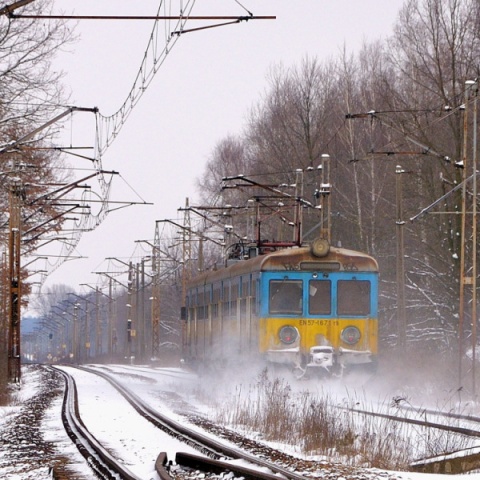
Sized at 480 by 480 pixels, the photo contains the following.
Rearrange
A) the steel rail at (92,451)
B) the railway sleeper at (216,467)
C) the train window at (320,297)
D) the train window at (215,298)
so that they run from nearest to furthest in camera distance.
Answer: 1. the railway sleeper at (216,467)
2. the steel rail at (92,451)
3. the train window at (320,297)
4. the train window at (215,298)

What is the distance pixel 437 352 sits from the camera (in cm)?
3238

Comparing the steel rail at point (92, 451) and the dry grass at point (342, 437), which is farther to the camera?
the dry grass at point (342, 437)

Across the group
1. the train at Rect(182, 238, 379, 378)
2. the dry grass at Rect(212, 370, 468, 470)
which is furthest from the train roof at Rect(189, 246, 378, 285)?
the dry grass at Rect(212, 370, 468, 470)

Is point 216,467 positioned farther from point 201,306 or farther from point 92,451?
point 201,306

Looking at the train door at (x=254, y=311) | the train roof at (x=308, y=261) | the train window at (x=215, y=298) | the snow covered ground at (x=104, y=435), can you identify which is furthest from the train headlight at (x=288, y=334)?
the train window at (x=215, y=298)

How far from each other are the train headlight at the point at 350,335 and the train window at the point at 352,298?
0.34m

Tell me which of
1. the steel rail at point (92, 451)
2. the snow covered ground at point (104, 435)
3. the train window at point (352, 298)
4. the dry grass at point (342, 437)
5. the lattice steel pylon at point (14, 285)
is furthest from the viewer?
the lattice steel pylon at point (14, 285)

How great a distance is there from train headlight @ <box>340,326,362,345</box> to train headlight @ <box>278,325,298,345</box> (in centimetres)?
98

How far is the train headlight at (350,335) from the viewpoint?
2191 cm

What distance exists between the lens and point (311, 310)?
21.8m

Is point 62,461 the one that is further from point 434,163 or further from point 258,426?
point 434,163

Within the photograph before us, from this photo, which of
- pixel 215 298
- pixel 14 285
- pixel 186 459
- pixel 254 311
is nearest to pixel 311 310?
pixel 254 311

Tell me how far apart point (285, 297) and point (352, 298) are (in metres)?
1.39

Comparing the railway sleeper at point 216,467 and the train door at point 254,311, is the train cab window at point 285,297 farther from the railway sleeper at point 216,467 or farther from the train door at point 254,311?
the railway sleeper at point 216,467
